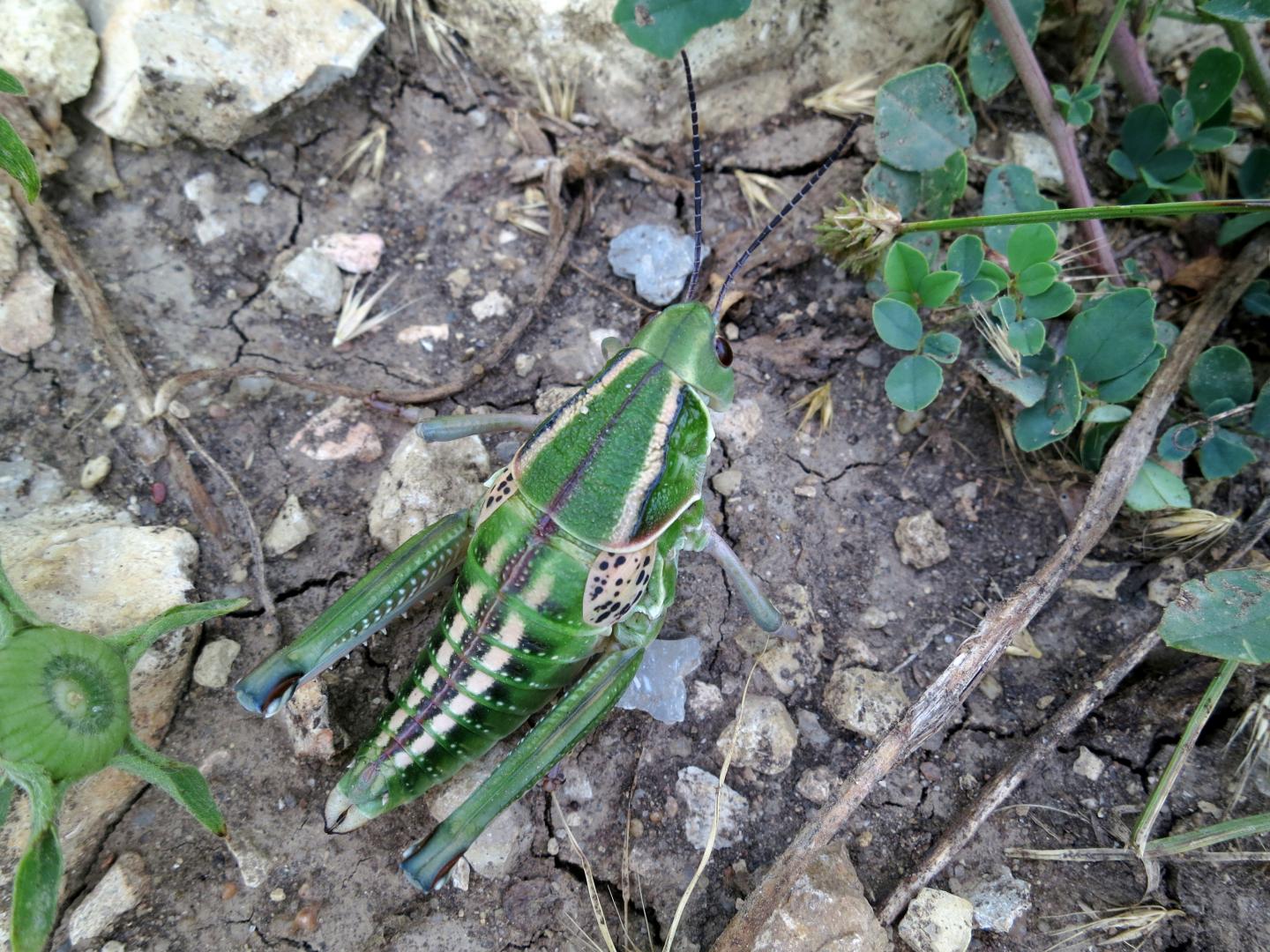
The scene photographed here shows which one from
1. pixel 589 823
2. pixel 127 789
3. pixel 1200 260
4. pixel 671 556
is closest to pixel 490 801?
pixel 589 823

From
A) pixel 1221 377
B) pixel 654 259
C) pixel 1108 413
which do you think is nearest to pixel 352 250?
pixel 654 259

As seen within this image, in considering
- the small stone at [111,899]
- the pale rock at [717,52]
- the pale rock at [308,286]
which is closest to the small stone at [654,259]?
the pale rock at [717,52]

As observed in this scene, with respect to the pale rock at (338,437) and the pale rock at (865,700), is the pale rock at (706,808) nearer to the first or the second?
the pale rock at (865,700)

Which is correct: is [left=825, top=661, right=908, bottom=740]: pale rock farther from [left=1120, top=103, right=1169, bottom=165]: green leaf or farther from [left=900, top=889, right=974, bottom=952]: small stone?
[left=1120, top=103, right=1169, bottom=165]: green leaf

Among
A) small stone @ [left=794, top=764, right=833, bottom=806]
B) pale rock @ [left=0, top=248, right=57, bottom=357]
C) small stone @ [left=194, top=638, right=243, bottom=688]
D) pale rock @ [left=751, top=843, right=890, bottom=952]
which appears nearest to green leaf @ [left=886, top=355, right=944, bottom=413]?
small stone @ [left=794, top=764, right=833, bottom=806]

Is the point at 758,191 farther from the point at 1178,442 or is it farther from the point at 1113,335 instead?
the point at 1178,442

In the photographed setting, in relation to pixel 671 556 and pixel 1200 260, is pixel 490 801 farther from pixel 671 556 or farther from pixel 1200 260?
pixel 1200 260
